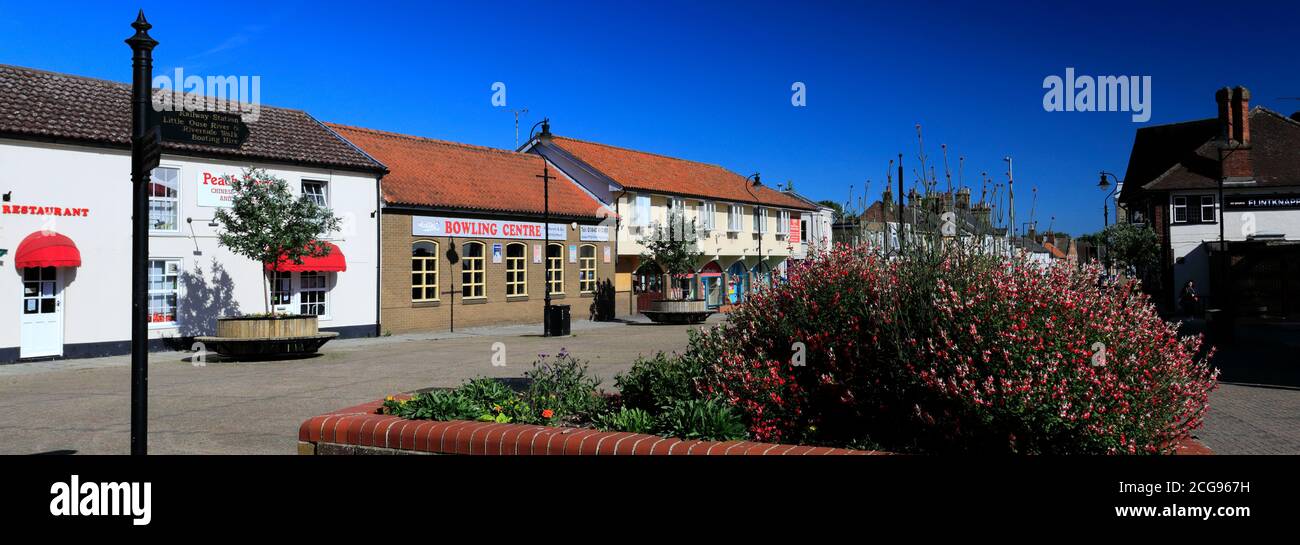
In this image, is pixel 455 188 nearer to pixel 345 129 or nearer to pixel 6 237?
pixel 345 129

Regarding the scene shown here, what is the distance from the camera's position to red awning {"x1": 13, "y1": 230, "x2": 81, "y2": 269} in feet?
62.3

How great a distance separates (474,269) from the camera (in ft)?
100

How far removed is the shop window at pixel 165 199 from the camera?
21750 millimetres

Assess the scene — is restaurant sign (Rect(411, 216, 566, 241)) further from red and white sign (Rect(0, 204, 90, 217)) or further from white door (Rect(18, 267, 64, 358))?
white door (Rect(18, 267, 64, 358))

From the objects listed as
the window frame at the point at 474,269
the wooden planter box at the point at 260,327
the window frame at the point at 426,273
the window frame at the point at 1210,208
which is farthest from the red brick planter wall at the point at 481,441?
the window frame at the point at 1210,208

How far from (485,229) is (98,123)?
1231 cm

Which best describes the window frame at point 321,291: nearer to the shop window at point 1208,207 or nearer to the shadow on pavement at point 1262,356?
the shadow on pavement at point 1262,356

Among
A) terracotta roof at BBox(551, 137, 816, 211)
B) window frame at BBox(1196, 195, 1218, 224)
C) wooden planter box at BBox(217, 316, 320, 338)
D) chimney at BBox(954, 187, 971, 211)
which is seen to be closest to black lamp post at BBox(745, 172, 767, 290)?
terracotta roof at BBox(551, 137, 816, 211)

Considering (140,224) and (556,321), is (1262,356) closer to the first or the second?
(556,321)

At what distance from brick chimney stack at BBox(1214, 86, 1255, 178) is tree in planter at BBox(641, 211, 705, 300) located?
23604mm

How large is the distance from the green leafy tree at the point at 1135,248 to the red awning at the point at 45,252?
38012 mm

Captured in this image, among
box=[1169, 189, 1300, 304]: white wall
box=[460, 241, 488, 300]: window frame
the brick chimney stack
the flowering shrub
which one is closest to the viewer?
the flowering shrub

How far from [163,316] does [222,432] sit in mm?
14838
